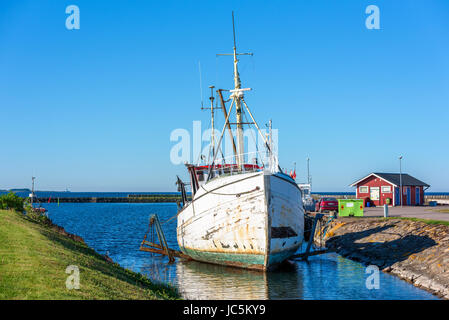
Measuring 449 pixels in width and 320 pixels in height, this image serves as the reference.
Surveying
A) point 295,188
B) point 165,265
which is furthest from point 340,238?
point 165,265

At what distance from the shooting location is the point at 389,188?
57.5m

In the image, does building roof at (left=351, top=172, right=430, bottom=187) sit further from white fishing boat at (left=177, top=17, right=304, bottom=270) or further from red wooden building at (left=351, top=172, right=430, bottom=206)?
white fishing boat at (left=177, top=17, right=304, bottom=270)

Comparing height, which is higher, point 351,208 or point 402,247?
point 351,208

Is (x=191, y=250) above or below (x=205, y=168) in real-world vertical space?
below

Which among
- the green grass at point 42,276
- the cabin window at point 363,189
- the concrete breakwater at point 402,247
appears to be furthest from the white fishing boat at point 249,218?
the cabin window at point 363,189

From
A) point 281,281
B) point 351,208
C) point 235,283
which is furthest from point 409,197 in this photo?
point 235,283

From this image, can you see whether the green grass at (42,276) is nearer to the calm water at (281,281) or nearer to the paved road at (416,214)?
the calm water at (281,281)

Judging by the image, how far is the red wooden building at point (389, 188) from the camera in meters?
57.5

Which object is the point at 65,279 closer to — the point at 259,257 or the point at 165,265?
the point at 259,257

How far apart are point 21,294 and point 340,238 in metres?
28.9

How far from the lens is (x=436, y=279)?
18.0 metres

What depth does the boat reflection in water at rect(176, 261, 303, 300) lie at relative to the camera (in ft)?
59.5

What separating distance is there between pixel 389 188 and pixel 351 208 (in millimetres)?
17124

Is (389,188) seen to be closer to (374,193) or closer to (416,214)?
(374,193)
